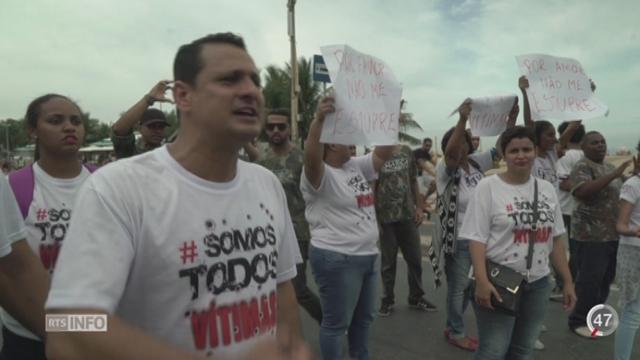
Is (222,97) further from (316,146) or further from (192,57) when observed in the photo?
(316,146)

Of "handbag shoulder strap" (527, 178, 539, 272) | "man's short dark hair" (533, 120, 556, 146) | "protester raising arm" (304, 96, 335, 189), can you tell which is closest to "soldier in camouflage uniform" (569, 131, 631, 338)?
"man's short dark hair" (533, 120, 556, 146)

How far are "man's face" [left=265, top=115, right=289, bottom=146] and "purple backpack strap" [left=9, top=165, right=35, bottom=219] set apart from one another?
2.00m

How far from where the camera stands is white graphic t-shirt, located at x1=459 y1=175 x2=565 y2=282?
2.78 m

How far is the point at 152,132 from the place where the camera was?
137 inches

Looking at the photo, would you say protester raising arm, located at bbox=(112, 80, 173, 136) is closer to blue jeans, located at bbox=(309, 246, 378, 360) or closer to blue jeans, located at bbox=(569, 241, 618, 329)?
blue jeans, located at bbox=(309, 246, 378, 360)

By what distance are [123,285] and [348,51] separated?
89.4 inches

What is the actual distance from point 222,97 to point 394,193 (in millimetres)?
3672

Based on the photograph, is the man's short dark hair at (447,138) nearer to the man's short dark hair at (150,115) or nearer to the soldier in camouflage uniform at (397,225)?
the soldier in camouflage uniform at (397,225)

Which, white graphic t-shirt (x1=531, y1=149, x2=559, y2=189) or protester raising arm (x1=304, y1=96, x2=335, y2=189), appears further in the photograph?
white graphic t-shirt (x1=531, y1=149, x2=559, y2=189)

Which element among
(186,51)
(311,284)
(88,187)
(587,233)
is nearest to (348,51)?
(186,51)

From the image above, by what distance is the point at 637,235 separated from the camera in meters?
3.24

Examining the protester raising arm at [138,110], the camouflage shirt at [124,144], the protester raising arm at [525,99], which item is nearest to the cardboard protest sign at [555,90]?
the protester raising arm at [525,99]

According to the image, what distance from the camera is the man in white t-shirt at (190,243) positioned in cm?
108

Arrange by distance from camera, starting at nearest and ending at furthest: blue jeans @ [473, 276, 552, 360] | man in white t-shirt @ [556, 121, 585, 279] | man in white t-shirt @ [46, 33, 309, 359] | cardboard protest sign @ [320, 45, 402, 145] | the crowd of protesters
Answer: man in white t-shirt @ [46, 33, 309, 359]
the crowd of protesters
blue jeans @ [473, 276, 552, 360]
cardboard protest sign @ [320, 45, 402, 145]
man in white t-shirt @ [556, 121, 585, 279]
